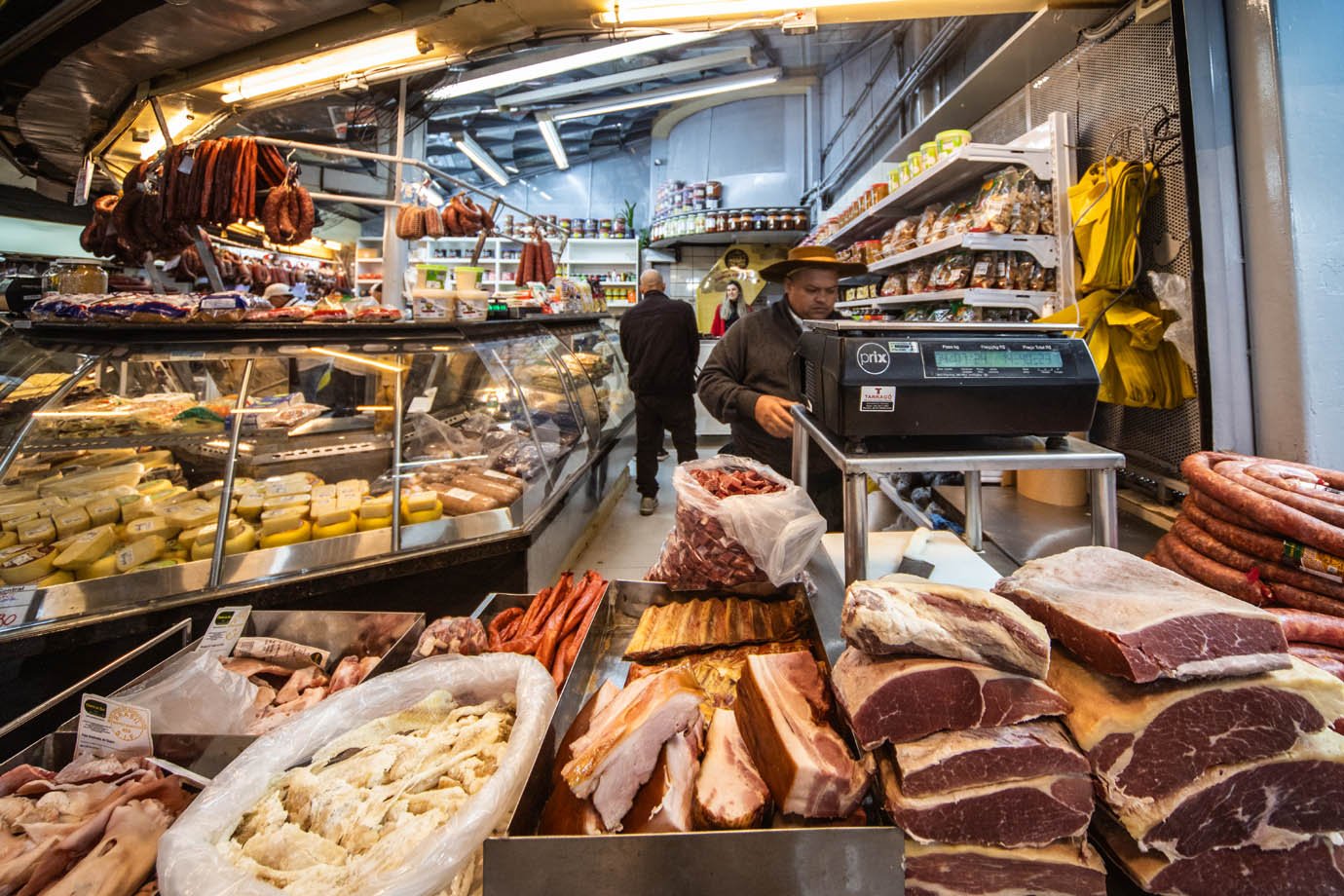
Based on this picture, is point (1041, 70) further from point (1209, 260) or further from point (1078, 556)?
point (1078, 556)

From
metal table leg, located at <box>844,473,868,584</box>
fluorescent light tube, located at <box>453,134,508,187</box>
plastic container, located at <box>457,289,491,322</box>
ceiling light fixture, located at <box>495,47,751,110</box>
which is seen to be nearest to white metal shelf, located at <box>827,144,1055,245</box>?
metal table leg, located at <box>844,473,868,584</box>

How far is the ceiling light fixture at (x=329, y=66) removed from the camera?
371 centimetres

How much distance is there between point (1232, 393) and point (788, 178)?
9.33 metres

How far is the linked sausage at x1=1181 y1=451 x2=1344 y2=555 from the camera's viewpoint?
1278 mm

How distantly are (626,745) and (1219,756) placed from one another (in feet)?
2.59

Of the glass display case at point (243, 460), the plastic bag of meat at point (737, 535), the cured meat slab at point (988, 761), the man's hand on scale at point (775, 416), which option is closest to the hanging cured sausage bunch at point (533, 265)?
the glass display case at point (243, 460)

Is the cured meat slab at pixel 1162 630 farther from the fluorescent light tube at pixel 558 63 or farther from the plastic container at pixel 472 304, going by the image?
the fluorescent light tube at pixel 558 63

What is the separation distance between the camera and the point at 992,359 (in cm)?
122

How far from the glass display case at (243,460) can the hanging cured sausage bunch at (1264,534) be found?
2.69 meters

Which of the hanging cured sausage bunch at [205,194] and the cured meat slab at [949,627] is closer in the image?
the cured meat slab at [949,627]

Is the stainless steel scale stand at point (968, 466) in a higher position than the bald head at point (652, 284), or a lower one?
lower

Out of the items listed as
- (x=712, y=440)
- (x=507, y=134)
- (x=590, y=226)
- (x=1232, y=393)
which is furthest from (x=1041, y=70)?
(x=507, y=134)

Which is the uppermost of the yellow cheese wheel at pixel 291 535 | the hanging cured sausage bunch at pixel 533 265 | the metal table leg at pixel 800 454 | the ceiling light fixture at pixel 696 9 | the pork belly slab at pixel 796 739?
the hanging cured sausage bunch at pixel 533 265

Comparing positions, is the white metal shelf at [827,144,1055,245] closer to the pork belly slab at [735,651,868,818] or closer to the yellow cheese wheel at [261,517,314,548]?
the pork belly slab at [735,651,868,818]
